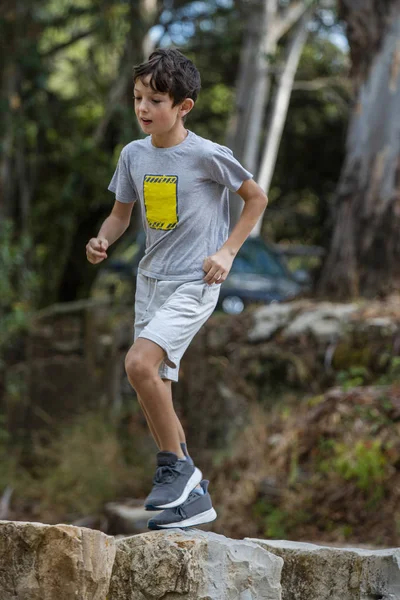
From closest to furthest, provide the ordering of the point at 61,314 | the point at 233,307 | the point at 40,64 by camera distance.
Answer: the point at 233,307
the point at 61,314
the point at 40,64

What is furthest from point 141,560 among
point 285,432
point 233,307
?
point 233,307

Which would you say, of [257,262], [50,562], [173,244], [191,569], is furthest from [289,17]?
[50,562]

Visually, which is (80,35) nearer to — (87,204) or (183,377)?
(87,204)

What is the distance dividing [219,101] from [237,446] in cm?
1548

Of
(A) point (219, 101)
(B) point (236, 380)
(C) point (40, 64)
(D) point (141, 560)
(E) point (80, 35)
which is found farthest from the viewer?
(A) point (219, 101)

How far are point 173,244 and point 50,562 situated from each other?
1.32 metres

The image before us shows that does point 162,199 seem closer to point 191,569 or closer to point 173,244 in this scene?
point 173,244

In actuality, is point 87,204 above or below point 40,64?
below

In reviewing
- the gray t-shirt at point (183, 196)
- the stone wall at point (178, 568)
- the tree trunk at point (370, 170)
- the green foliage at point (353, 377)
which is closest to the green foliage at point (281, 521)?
the green foliage at point (353, 377)

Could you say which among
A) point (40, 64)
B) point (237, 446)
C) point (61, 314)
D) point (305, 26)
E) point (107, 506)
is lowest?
point (107, 506)

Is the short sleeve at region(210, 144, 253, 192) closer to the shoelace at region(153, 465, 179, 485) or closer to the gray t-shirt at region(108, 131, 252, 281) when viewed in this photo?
A: the gray t-shirt at region(108, 131, 252, 281)

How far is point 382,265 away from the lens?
1010cm

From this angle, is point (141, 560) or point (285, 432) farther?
point (285, 432)

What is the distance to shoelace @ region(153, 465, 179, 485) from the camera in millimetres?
4305
